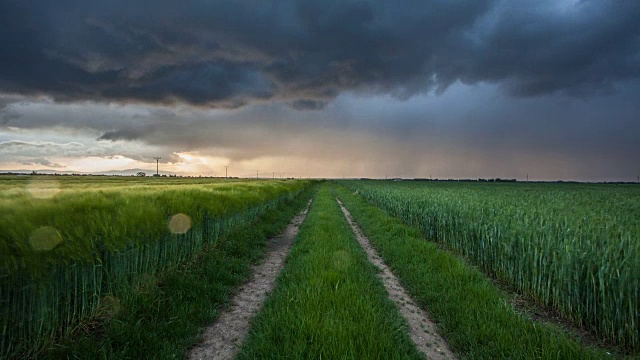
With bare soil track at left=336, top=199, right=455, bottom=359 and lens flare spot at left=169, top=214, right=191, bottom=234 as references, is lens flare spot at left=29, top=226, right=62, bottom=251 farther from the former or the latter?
bare soil track at left=336, top=199, right=455, bottom=359

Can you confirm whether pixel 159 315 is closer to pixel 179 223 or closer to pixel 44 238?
pixel 44 238

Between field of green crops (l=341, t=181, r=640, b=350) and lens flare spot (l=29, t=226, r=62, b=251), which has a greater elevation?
lens flare spot (l=29, t=226, r=62, b=251)

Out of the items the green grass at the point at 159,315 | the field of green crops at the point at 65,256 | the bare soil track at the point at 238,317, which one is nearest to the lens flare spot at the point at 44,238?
the field of green crops at the point at 65,256


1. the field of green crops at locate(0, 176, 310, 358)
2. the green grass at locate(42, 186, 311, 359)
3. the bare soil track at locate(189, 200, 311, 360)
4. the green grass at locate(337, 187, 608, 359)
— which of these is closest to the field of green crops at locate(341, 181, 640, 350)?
the green grass at locate(337, 187, 608, 359)

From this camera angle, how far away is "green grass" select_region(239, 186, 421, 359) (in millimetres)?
4305

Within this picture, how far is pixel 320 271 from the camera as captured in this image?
7.33 m

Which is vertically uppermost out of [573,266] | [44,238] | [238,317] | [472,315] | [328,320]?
[44,238]

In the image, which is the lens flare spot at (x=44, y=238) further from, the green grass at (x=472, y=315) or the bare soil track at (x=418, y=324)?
the green grass at (x=472, y=315)

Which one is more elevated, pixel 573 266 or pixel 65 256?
pixel 65 256

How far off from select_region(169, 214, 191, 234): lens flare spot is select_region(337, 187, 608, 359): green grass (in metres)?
6.12

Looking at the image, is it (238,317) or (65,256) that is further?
(238,317)

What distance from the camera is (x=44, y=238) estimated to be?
13.5 feet

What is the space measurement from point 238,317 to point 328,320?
213cm

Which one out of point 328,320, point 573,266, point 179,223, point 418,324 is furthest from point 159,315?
point 573,266
